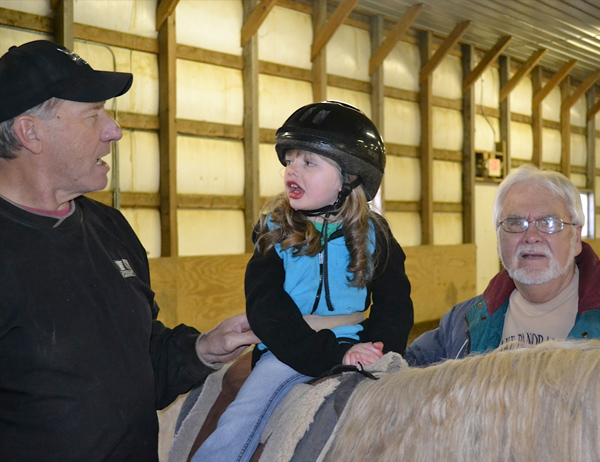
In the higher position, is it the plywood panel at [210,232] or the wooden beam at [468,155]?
the wooden beam at [468,155]

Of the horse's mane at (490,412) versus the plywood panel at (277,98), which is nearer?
the horse's mane at (490,412)

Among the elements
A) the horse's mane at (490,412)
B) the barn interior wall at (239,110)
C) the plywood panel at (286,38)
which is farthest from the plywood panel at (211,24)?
the horse's mane at (490,412)

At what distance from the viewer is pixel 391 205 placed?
8344 millimetres

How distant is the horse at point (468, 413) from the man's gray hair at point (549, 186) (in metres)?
1.05

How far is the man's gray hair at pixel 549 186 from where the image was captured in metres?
2.00

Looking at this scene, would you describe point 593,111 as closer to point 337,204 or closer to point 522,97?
point 522,97

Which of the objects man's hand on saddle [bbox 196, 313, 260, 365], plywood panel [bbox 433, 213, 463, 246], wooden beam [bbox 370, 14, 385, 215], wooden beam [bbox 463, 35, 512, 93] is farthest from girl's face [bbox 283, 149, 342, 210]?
wooden beam [bbox 463, 35, 512, 93]

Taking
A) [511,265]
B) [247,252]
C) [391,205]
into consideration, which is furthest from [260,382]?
[391,205]

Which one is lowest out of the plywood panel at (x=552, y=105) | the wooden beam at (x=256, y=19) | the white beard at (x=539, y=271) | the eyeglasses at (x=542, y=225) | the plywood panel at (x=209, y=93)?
the white beard at (x=539, y=271)

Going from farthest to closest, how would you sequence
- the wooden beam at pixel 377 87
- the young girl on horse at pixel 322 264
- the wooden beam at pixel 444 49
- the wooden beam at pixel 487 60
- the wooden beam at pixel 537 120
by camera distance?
the wooden beam at pixel 537 120 → the wooden beam at pixel 487 60 → the wooden beam at pixel 444 49 → the wooden beam at pixel 377 87 → the young girl on horse at pixel 322 264

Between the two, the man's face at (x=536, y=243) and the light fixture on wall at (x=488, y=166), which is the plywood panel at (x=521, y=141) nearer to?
the light fixture on wall at (x=488, y=166)

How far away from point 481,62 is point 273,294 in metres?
8.41

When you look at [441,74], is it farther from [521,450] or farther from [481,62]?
[521,450]

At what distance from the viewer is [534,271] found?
1906 mm
